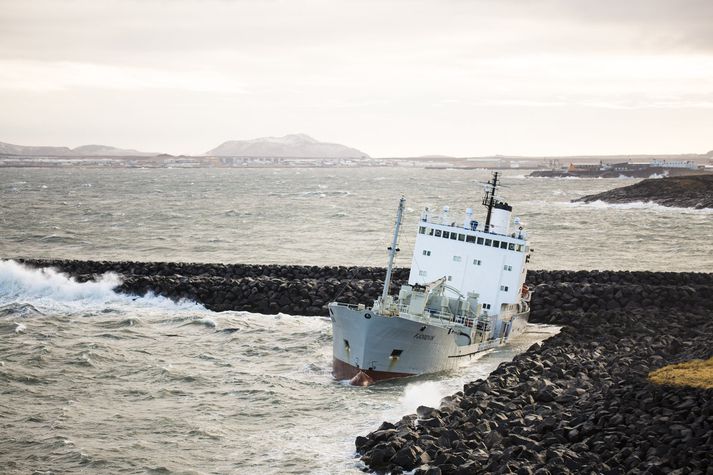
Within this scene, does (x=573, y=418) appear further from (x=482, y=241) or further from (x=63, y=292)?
(x=63, y=292)

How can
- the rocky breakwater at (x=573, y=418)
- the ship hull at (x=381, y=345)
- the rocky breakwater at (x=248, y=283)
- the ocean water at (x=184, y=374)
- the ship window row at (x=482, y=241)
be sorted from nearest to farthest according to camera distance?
the rocky breakwater at (x=573, y=418) < the ocean water at (x=184, y=374) < the ship hull at (x=381, y=345) < the ship window row at (x=482, y=241) < the rocky breakwater at (x=248, y=283)

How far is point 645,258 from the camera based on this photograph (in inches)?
1823

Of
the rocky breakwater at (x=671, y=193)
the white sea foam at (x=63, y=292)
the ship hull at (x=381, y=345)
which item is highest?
the rocky breakwater at (x=671, y=193)

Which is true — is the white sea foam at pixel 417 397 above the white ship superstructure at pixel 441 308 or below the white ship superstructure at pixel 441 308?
below

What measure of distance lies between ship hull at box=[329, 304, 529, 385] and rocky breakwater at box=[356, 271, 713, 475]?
1.99 metres

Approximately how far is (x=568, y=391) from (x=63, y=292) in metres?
21.2

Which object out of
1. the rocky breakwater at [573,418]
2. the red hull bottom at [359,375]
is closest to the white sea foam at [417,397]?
the red hull bottom at [359,375]

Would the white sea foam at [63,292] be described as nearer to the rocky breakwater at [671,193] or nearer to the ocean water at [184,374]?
the ocean water at [184,374]

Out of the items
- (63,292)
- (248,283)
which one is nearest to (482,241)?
(248,283)

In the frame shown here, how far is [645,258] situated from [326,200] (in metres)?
56.6

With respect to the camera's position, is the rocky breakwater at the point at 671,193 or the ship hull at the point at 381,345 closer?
the ship hull at the point at 381,345

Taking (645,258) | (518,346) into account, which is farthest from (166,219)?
(518,346)

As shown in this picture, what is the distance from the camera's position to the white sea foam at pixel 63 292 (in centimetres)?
2975

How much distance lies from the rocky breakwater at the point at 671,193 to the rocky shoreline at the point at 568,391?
5821cm
